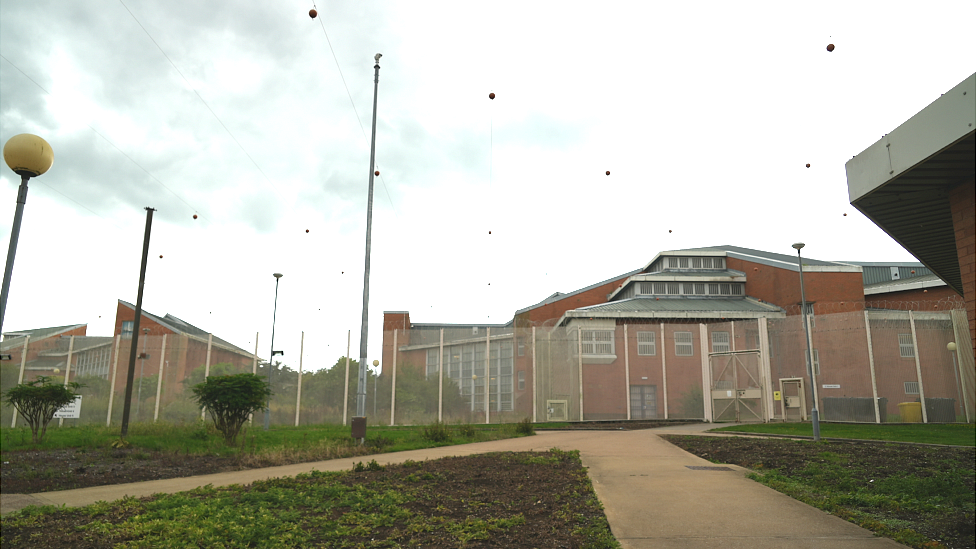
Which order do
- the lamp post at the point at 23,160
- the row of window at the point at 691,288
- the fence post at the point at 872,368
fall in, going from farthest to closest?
the row of window at the point at 691,288 → the fence post at the point at 872,368 → the lamp post at the point at 23,160

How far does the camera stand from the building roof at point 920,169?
13.9ft

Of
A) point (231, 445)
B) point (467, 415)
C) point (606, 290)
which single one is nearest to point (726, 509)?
point (231, 445)

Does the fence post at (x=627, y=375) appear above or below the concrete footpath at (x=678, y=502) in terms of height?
above

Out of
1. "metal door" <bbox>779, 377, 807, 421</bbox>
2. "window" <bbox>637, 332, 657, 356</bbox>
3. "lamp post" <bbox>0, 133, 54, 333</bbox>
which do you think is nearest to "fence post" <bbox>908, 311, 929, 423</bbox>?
"metal door" <bbox>779, 377, 807, 421</bbox>

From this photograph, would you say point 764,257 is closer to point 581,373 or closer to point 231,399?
point 581,373

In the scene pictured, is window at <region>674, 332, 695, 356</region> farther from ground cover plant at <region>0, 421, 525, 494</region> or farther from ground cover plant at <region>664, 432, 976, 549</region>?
ground cover plant at <region>664, 432, 976, 549</region>

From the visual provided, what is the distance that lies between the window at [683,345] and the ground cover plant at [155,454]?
13.5m

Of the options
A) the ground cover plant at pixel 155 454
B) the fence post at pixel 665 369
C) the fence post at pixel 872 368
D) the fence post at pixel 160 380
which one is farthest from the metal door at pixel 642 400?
the fence post at pixel 160 380

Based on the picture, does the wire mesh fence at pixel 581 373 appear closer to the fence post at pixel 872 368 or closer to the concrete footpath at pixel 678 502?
the fence post at pixel 872 368

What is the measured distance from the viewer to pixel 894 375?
25484 millimetres

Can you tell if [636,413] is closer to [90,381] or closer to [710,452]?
[710,452]

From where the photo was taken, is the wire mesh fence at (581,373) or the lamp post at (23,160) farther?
the wire mesh fence at (581,373)

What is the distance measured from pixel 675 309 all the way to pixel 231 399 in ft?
123

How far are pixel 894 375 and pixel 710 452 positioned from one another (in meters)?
17.9
